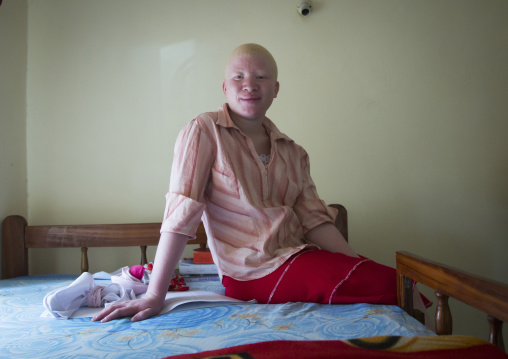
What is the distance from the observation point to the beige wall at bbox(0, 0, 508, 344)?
5.81 feet

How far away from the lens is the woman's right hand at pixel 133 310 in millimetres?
856

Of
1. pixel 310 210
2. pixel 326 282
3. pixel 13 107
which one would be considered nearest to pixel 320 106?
pixel 310 210

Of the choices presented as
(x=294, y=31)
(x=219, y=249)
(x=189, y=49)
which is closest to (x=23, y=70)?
(x=189, y=49)

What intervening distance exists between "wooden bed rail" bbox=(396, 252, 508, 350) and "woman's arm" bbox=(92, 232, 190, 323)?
1.62 ft

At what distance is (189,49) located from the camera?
1804mm

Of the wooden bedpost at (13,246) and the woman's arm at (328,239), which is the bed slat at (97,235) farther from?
the woman's arm at (328,239)

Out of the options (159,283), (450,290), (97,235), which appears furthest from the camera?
(97,235)

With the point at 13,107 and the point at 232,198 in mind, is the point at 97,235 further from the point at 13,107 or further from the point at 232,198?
the point at 232,198

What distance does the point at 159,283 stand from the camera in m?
0.91

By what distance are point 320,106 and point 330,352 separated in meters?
1.42

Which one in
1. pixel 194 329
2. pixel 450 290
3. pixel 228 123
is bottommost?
pixel 194 329

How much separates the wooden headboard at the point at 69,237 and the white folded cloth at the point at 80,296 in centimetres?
57

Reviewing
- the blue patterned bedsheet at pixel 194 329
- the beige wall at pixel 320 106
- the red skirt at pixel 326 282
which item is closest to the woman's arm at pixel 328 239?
the red skirt at pixel 326 282

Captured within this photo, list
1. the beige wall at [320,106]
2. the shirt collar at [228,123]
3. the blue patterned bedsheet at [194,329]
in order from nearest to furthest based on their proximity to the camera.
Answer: the blue patterned bedsheet at [194,329] → the shirt collar at [228,123] → the beige wall at [320,106]
